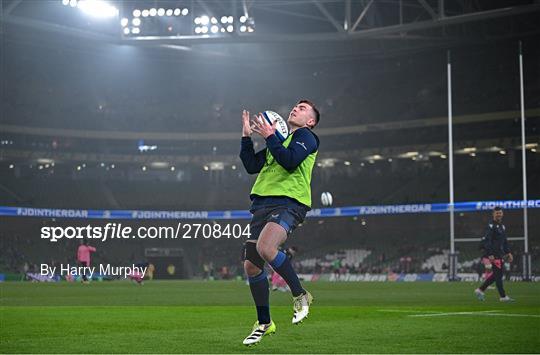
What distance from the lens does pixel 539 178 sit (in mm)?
52906

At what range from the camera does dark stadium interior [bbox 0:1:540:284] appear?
182 ft

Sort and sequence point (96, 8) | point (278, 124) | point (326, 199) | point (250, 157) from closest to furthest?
point (278, 124) → point (250, 157) → point (96, 8) → point (326, 199)

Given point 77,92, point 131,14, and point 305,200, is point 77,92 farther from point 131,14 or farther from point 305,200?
point 305,200

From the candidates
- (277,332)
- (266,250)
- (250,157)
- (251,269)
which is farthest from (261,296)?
(277,332)

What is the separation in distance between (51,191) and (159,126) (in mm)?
9446

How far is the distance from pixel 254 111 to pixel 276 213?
182 ft

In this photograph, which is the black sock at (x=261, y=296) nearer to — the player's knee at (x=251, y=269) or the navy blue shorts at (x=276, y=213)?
the player's knee at (x=251, y=269)

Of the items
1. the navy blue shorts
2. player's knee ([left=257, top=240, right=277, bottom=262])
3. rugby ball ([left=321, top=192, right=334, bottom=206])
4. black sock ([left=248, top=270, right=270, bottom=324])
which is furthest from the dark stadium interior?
player's knee ([left=257, top=240, right=277, bottom=262])

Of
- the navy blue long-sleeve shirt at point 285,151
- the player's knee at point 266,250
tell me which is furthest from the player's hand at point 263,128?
the player's knee at point 266,250

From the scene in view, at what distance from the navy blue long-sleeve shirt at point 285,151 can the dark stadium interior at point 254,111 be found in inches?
1678

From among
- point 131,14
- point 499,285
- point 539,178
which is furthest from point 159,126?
point 499,285

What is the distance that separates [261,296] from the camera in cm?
884

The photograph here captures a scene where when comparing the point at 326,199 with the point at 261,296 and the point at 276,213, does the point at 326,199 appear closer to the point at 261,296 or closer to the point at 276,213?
the point at 261,296

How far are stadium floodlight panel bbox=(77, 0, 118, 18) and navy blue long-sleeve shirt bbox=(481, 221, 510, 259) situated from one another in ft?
85.7
